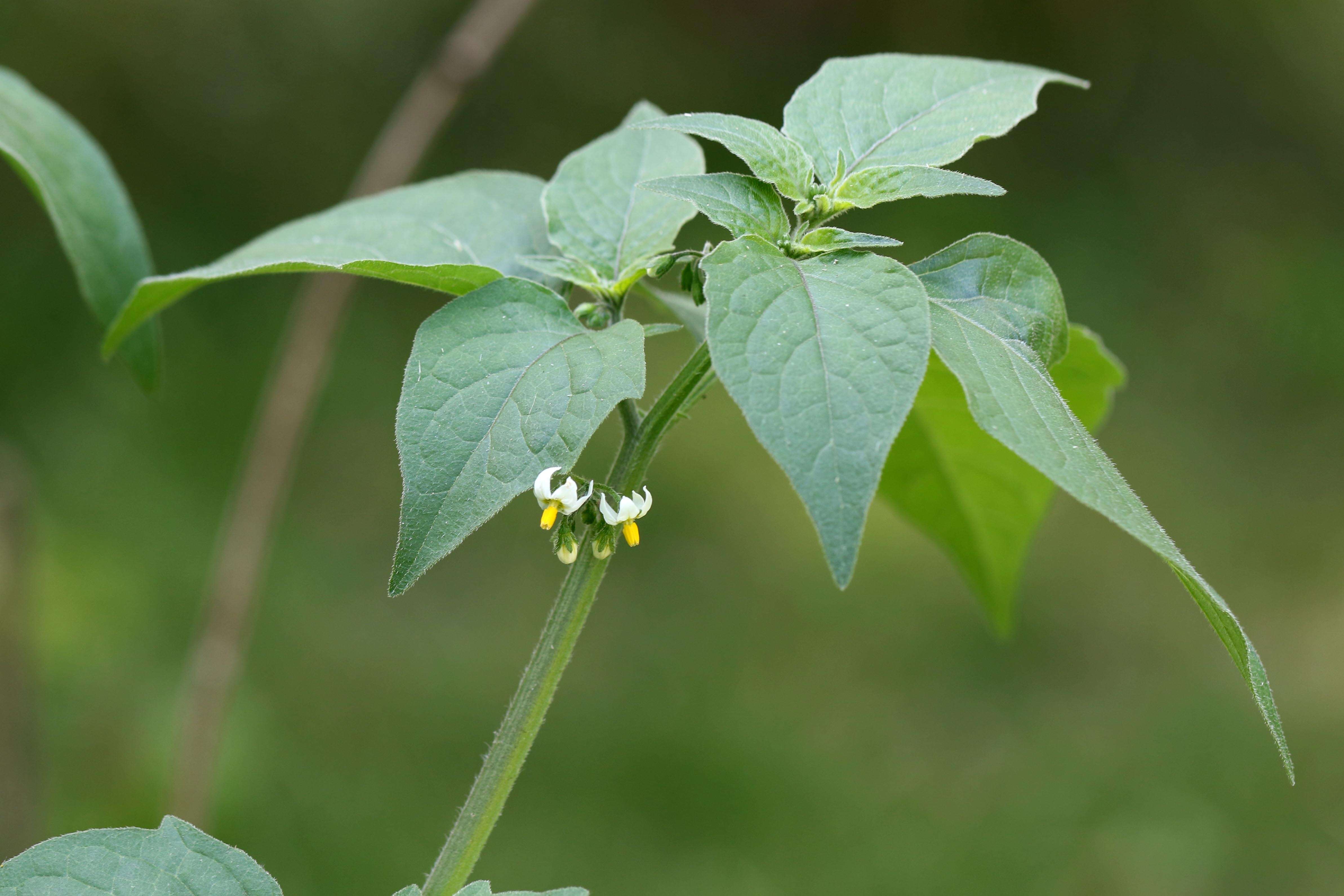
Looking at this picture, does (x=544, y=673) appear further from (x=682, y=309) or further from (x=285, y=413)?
(x=285, y=413)

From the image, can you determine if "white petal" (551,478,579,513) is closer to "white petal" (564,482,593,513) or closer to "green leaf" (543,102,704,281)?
"white petal" (564,482,593,513)

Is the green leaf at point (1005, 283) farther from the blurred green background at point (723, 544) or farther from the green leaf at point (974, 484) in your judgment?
the blurred green background at point (723, 544)

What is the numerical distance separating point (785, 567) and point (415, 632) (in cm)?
59

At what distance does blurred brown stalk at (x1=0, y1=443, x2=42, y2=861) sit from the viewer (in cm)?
100

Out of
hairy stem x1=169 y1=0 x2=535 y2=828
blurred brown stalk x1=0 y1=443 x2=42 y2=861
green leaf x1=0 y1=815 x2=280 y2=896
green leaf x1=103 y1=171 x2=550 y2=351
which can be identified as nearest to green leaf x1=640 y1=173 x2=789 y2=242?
green leaf x1=103 y1=171 x2=550 y2=351

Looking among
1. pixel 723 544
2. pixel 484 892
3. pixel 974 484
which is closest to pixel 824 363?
pixel 484 892

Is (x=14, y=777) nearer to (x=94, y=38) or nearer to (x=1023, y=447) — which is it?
(x=1023, y=447)

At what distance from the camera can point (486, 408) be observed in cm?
35

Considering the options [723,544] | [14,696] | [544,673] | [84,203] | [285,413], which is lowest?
[723,544]

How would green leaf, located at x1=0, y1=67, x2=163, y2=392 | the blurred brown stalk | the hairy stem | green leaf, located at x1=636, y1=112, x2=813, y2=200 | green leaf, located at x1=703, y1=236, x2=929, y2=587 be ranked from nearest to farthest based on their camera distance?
green leaf, located at x1=703, y1=236, x2=929, y2=587
green leaf, located at x1=636, y1=112, x2=813, y2=200
green leaf, located at x1=0, y1=67, x2=163, y2=392
the hairy stem
the blurred brown stalk

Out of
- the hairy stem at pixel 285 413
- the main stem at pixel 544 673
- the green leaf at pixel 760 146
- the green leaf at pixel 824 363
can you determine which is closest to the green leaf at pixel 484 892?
the main stem at pixel 544 673

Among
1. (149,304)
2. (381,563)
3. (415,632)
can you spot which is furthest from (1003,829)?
(149,304)

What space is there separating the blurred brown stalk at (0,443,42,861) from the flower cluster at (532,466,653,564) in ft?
2.68

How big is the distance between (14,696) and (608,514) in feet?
2.87
